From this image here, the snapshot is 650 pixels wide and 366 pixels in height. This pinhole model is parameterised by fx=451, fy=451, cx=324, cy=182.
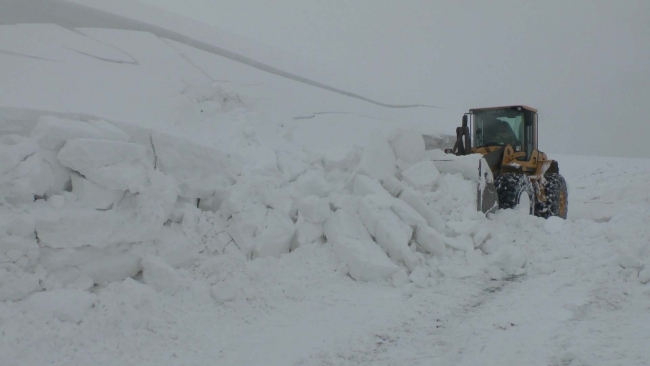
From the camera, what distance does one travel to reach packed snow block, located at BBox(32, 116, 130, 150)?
374cm

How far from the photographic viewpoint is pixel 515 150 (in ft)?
26.7

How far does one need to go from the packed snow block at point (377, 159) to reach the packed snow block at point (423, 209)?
404mm

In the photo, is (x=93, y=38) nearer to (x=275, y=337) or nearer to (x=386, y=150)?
(x=386, y=150)

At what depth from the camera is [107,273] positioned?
143 inches

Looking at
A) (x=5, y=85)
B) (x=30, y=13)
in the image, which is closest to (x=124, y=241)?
(x=5, y=85)

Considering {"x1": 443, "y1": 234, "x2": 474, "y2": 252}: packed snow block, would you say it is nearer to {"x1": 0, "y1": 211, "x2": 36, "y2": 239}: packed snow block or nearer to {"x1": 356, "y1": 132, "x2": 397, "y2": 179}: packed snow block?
{"x1": 356, "y1": 132, "x2": 397, "y2": 179}: packed snow block

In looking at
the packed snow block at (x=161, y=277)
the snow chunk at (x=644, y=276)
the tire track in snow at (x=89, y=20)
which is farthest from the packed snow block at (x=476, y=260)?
the tire track in snow at (x=89, y=20)

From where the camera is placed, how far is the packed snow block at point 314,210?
4805 mm

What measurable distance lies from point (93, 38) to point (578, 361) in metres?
7.31

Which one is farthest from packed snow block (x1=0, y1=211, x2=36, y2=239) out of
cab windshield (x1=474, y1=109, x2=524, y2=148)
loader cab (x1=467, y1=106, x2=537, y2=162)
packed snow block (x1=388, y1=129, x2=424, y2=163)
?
cab windshield (x1=474, y1=109, x2=524, y2=148)

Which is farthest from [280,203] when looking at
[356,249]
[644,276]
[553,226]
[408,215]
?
[553,226]

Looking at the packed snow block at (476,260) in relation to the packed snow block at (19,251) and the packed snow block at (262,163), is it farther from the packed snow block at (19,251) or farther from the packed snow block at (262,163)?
the packed snow block at (19,251)

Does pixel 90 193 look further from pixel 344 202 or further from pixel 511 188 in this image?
pixel 511 188

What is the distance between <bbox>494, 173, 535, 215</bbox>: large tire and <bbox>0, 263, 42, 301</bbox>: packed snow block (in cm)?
629
